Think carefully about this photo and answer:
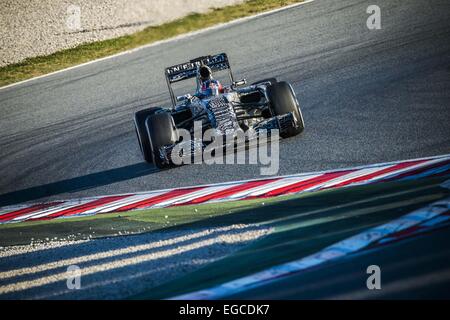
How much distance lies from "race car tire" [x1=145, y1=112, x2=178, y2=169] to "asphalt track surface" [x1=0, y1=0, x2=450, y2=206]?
412 millimetres

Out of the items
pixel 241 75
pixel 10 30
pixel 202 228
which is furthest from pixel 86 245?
pixel 10 30

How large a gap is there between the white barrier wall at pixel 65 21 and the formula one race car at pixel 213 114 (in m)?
8.12

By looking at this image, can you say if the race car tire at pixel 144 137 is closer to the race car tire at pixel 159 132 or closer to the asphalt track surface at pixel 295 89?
the asphalt track surface at pixel 295 89

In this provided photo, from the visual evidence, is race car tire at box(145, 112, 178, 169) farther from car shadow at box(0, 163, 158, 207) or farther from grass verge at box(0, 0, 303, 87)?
grass verge at box(0, 0, 303, 87)

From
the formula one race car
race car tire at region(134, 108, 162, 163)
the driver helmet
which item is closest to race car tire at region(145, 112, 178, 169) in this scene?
the formula one race car

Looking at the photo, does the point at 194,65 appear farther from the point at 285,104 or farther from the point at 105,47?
the point at 105,47

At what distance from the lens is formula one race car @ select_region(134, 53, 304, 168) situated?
24.9ft

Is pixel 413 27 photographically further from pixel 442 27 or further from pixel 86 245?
pixel 86 245

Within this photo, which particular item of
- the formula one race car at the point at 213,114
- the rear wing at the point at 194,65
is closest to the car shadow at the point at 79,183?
the formula one race car at the point at 213,114

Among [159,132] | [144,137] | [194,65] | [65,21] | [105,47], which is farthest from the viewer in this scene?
[65,21]

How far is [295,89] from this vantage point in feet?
34.0

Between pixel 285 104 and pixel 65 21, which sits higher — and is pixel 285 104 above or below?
below

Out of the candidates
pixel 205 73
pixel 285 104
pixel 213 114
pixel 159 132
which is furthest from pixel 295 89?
pixel 159 132

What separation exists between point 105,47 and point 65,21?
3.00 metres
